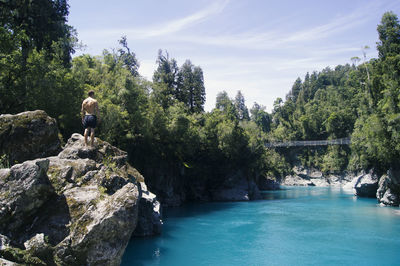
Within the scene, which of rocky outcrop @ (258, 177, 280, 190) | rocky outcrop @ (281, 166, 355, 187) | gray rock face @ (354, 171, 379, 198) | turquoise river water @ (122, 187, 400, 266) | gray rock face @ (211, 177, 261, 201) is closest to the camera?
turquoise river water @ (122, 187, 400, 266)

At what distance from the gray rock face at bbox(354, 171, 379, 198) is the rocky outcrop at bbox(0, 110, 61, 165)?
34567mm

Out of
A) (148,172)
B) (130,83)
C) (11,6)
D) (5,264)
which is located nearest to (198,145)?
(148,172)

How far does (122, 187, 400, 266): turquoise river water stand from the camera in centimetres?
1329

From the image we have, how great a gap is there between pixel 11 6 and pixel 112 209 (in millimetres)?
16936

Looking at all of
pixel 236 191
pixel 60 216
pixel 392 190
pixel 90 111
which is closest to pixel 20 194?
pixel 60 216

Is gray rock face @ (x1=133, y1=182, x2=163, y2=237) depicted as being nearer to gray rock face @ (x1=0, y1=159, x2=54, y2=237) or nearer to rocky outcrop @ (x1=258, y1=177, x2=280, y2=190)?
gray rock face @ (x1=0, y1=159, x2=54, y2=237)

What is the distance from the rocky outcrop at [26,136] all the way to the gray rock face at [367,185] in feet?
113

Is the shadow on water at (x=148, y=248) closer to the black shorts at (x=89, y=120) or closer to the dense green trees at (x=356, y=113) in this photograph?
the black shorts at (x=89, y=120)

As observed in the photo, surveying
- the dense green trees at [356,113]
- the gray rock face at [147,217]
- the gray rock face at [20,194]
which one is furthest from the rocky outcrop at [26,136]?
the dense green trees at [356,113]

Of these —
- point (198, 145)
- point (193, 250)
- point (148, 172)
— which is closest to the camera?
point (193, 250)

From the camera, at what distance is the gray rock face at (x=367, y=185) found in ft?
115

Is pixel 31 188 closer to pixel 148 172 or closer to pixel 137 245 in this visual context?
pixel 137 245

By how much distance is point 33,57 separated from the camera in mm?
17281

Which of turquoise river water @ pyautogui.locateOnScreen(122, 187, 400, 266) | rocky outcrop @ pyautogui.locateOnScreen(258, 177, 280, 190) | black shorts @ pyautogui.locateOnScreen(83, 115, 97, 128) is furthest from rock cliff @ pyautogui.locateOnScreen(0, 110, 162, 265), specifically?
rocky outcrop @ pyautogui.locateOnScreen(258, 177, 280, 190)
